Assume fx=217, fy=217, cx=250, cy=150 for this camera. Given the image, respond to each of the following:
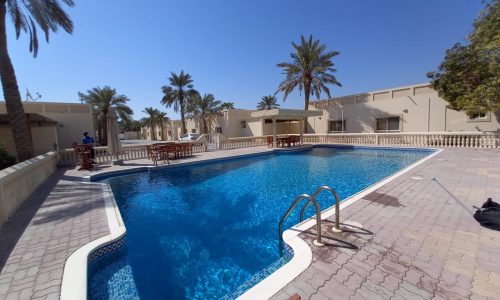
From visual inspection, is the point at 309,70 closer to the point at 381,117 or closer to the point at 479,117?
the point at 381,117

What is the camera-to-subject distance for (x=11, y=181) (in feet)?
16.4

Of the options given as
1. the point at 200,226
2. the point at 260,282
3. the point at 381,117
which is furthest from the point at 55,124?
the point at 381,117

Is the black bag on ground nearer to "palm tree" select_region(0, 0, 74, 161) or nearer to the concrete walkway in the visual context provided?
the concrete walkway

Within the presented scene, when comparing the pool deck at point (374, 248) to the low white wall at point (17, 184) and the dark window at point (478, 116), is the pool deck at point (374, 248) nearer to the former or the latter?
the low white wall at point (17, 184)

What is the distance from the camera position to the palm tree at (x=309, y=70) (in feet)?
68.0

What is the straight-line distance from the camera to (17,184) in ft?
17.6

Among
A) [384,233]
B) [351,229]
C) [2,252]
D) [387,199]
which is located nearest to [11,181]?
[2,252]

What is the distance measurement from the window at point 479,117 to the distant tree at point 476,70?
230cm

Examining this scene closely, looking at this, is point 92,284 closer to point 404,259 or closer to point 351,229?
point 351,229

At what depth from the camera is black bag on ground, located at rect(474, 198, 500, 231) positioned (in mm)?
3479

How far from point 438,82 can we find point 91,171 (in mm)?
21133

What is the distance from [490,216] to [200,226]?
5323mm

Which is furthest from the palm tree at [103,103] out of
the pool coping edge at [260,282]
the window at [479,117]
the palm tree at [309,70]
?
the window at [479,117]

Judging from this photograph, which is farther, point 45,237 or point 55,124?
point 55,124
